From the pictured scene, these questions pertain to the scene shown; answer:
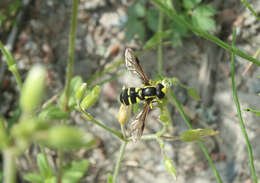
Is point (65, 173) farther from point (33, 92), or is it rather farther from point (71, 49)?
point (33, 92)

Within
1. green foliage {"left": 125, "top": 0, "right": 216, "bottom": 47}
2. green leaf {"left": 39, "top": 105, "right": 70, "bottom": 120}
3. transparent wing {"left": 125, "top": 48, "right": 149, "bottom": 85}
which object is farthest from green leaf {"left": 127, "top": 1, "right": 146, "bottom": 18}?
green leaf {"left": 39, "top": 105, "right": 70, "bottom": 120}

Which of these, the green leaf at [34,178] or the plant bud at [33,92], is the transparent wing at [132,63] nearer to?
the plant bud at [33,92]

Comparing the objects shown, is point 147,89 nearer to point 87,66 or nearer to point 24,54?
point 87,66

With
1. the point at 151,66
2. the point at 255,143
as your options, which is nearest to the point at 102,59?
the point at 151,66

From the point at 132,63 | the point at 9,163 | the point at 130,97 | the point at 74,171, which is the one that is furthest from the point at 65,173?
the point at 9,163

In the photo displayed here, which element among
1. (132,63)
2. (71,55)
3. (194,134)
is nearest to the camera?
(194,134)
